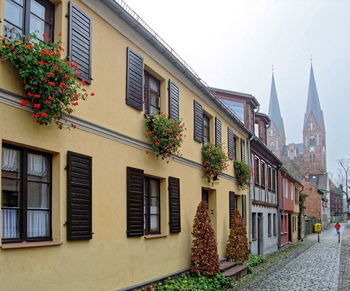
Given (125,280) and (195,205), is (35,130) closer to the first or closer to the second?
(125,280)

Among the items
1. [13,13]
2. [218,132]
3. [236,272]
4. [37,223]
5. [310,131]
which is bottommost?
[236,272]

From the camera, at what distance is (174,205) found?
11227 mm

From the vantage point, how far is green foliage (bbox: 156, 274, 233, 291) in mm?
10234

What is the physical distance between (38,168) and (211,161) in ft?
25.4

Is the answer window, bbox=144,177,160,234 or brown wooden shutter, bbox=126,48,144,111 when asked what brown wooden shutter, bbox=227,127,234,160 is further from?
brown wooden shutter, bbox=126,48,144,111

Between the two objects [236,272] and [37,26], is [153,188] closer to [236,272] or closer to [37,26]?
[236,272]

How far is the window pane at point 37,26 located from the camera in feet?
21.8

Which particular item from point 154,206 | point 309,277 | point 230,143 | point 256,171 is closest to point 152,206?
point 154,206

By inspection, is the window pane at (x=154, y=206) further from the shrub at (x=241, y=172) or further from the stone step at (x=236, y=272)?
the shrub at (x=241, y=172)

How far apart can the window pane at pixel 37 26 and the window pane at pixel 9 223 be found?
8.65ft

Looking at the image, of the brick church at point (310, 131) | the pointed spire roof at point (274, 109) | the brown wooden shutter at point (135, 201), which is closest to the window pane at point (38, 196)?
the brown wooden shutter at point (135, 201)

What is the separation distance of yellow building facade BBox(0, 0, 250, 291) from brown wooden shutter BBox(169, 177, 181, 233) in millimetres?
171

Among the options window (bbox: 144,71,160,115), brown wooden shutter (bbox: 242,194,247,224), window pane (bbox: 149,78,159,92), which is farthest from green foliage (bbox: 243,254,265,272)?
window pane (bbox: 149,78,159,92)

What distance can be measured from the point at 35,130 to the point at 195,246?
7.05 meters
